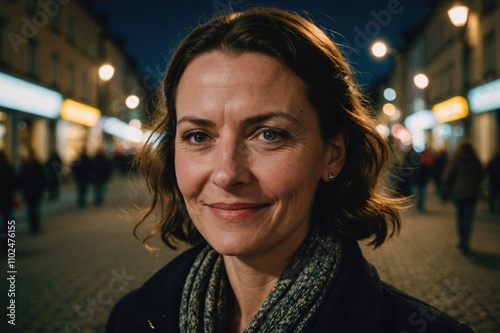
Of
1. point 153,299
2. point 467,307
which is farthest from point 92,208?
point 153,299

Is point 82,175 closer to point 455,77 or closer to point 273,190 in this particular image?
point 273,190

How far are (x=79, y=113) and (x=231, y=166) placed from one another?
27.7m

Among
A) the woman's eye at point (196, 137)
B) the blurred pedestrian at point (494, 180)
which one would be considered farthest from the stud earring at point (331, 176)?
the blurred pedestrian at point (494, 180)

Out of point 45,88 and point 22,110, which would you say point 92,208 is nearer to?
point 22,110

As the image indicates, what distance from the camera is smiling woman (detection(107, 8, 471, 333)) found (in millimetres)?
1544

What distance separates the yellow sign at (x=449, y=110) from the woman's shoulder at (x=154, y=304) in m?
24.9

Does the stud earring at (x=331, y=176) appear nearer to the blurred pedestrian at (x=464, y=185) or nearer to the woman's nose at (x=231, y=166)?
the woman's nose at (x=231, y=166)

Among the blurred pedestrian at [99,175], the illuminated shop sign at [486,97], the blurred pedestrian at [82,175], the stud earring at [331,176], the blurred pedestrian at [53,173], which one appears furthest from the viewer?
the illuminated shop sign at [486,97]

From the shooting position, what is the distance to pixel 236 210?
1576 millimetres

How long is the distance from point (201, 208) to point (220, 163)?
25cm

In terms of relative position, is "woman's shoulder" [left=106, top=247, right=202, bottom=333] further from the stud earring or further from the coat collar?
the stud earring

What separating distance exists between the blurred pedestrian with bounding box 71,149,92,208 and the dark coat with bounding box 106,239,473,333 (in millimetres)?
14284

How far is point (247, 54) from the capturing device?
5.28 feet

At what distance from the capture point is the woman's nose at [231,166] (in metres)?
1.51
